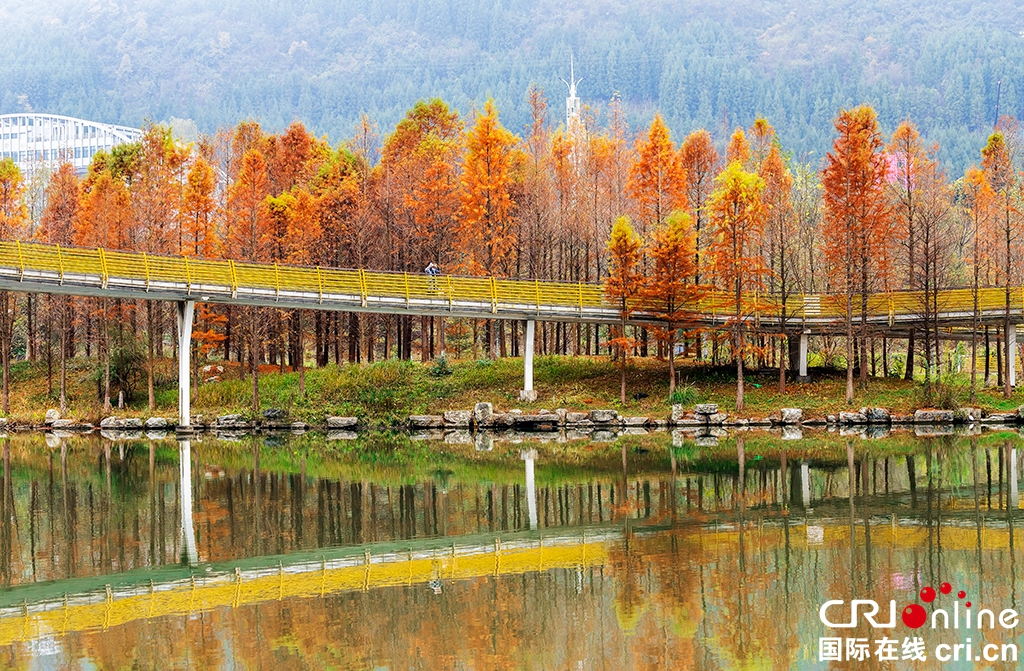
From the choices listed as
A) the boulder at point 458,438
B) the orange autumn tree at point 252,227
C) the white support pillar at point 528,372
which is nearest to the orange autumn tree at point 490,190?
the white support pillar at point 528,372

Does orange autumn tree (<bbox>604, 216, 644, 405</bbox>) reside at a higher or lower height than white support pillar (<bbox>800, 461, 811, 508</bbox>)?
higher

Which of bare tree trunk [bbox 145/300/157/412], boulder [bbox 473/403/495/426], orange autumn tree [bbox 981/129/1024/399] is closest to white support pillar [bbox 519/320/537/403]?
boulder [bbox 473/403/495/426]

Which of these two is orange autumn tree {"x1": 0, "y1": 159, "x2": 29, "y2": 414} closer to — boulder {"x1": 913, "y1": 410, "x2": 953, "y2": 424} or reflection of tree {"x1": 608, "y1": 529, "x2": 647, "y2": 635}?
boulder {"x1": 913, "y1": 410, "x2": 953, "y2": 424}

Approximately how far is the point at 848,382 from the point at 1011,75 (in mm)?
167673

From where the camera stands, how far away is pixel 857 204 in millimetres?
42125

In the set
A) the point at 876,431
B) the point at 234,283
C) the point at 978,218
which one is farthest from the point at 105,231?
the point at 978,218

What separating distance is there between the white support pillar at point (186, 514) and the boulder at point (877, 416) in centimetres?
2193

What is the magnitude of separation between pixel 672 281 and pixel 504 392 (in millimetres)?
7259

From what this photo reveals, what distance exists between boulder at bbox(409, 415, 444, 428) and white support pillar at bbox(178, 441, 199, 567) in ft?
33.1

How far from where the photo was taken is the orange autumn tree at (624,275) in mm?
42094

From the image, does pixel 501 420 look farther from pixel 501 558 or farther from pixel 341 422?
pixel 501 558

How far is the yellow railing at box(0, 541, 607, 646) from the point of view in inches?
547

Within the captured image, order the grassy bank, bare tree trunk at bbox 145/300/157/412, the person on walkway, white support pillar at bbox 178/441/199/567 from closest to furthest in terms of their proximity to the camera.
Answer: white support pillar at bbox 178/441/199/567 < the grassy bank < the person on walkway < bare tree trunk at bbox 145/300/157/412

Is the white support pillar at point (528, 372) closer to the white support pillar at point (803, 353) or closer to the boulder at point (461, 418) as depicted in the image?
the boulder at point (461, 418)
